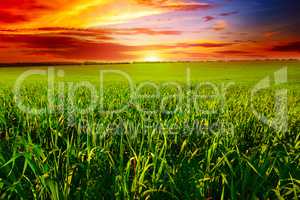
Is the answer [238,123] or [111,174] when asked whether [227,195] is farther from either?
[238,123]

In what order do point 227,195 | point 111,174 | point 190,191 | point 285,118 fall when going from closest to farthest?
point 190,191, point 227,195, point 111,174, point 285,118

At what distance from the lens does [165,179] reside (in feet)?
9.68

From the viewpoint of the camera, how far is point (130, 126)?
4348 mm

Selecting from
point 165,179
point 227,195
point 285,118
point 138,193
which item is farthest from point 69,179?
point 285,118

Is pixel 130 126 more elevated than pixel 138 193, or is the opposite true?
pixel 130 126

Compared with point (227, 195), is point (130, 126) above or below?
above

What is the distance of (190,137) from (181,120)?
24.3 inches

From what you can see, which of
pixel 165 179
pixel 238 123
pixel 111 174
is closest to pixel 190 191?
pixel 165 179

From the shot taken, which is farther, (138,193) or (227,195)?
(227,195)

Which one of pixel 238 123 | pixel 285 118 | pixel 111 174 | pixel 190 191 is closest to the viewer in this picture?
pixel 190 191

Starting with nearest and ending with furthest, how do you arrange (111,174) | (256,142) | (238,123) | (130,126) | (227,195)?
1. (227,195)
2. (111,174)
3. (130,126)
4. (256,142)
5. (238,123)

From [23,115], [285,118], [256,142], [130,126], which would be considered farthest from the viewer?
[285,118]

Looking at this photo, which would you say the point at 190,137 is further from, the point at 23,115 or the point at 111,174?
the point at 23,115

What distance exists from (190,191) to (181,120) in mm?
2348
